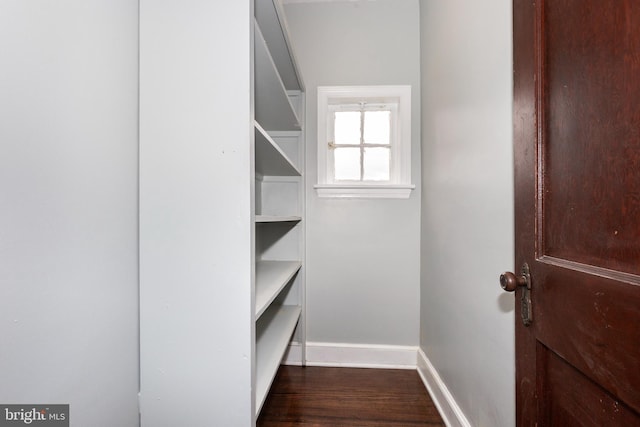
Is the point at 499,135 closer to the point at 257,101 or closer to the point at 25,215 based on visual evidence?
the point at 257,101

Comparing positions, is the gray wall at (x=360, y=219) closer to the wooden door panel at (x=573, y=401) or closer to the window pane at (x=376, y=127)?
the window pane at (x=376, y=127)

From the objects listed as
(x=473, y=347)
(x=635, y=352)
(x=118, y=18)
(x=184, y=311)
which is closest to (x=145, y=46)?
(x=118, y=18)

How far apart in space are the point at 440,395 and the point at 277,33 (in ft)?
6.28

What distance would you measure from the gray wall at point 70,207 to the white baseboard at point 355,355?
1.31 m

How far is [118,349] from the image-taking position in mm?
837

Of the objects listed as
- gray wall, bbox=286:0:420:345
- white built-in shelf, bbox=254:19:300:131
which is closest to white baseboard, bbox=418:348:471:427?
gray wall, bbox=286:0:420:345

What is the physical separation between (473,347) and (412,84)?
1649 millimetres

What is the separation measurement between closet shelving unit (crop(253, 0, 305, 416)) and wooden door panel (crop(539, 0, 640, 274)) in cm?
79

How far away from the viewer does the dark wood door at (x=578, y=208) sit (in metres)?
0.47

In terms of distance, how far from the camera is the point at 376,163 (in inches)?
83.2

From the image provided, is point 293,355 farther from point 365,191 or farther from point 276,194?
point 365,191

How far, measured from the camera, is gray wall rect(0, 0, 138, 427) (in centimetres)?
59

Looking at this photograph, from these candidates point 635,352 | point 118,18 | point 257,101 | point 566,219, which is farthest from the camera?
point 257,101

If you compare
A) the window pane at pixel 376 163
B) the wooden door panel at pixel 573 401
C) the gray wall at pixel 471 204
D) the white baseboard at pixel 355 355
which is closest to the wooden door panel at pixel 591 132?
the wooden door panel at pixel 573 401
